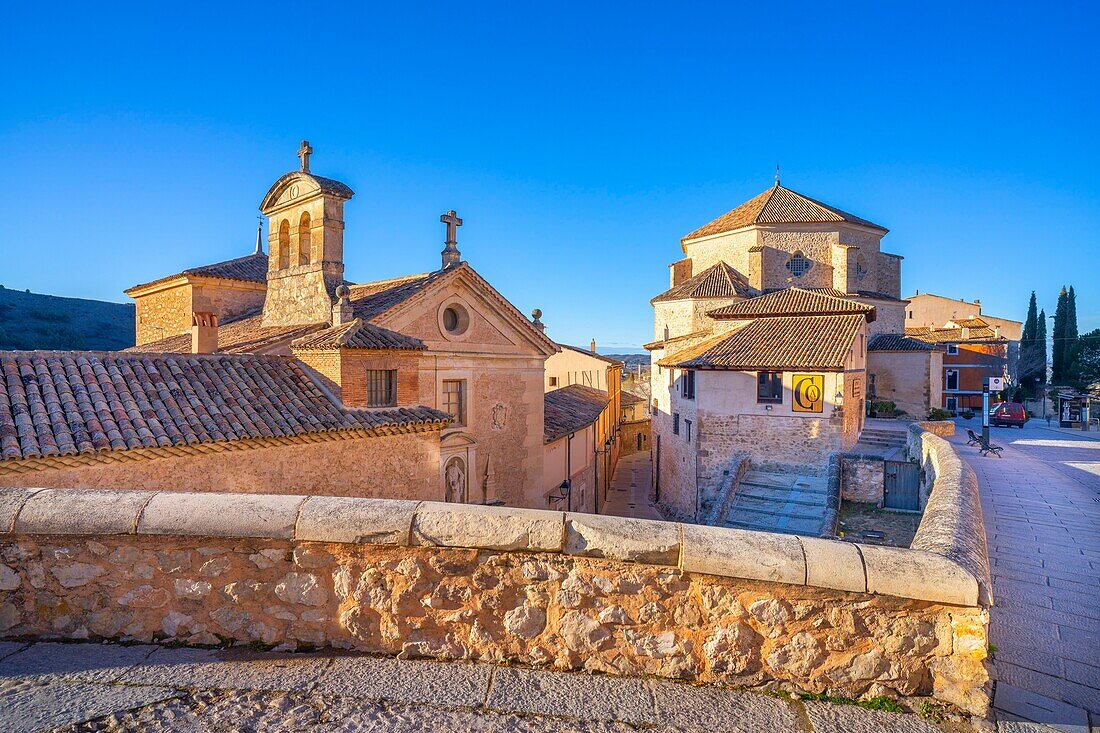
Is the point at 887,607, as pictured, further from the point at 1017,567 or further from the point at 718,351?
the point at 718,351

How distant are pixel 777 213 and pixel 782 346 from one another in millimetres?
14313

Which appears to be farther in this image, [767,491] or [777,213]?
[777,213]

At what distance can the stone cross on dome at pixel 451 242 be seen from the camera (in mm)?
14596

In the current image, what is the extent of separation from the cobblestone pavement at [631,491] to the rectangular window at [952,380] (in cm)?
2210

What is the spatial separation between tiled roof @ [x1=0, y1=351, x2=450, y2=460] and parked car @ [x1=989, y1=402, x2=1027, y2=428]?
2980 cm

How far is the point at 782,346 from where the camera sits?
763 inches

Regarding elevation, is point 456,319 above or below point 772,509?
above

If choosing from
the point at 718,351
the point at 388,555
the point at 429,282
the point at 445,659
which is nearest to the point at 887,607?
the point at 445,659

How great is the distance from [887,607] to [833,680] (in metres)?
0.45

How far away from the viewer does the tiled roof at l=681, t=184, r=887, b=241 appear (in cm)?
3012

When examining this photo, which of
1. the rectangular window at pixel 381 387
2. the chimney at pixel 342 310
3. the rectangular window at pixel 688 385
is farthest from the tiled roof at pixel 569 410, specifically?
the chimney at pixel 342 310

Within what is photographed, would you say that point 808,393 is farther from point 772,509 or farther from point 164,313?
point 164,313

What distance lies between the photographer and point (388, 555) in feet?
10.1

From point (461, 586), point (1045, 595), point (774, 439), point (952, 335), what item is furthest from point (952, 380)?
point (461, 586)
